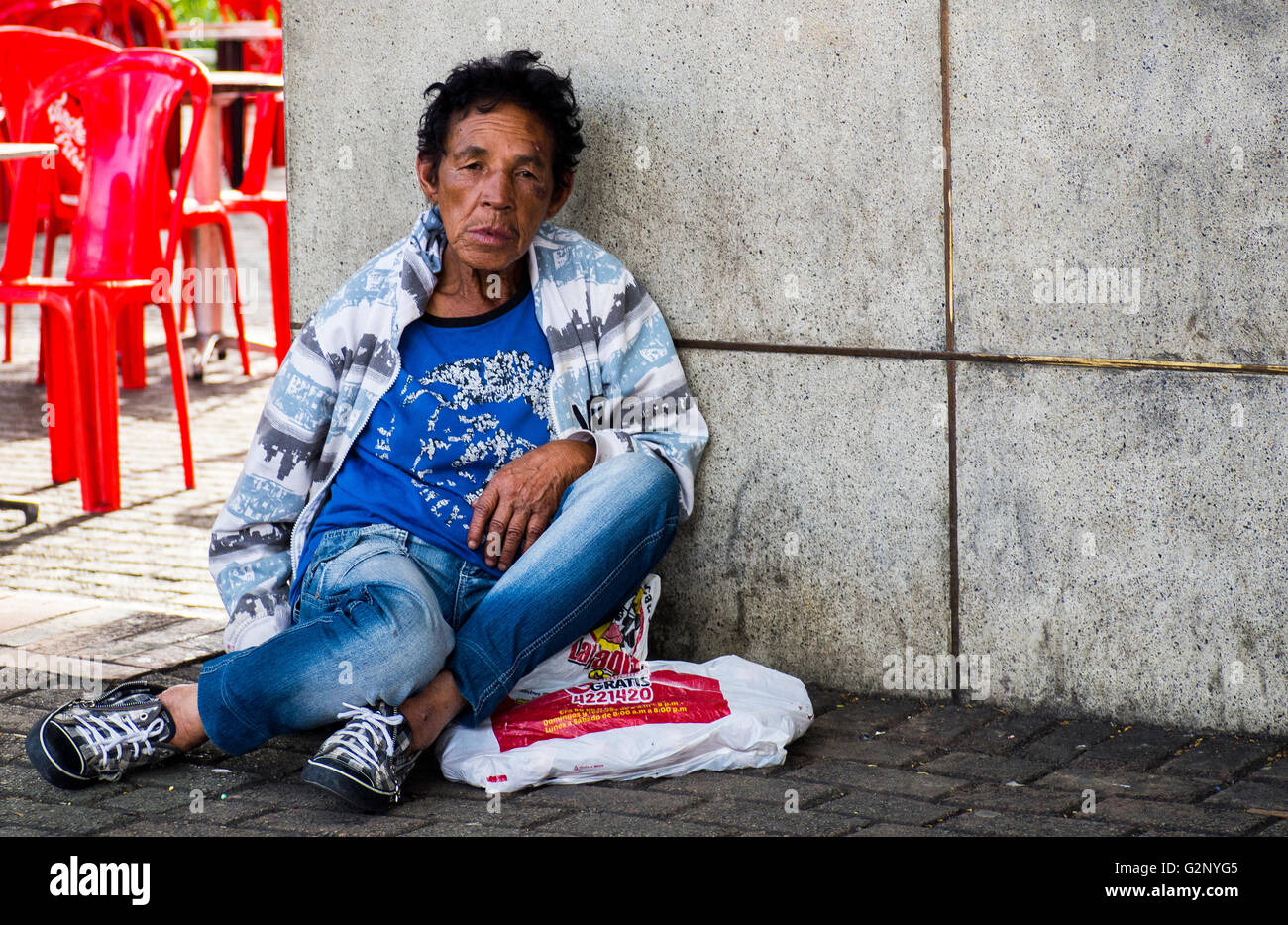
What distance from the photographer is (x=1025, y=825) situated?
298 centimetres

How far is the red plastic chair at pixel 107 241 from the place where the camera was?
223 inches

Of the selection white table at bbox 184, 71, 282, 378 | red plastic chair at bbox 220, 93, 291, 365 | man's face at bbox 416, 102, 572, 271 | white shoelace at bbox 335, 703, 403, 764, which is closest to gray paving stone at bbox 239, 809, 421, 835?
white shoelace at bbox 335, 703, 403, 764

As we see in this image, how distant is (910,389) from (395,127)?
1506 mm

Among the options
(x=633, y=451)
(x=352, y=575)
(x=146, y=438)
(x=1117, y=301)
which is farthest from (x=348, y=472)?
(x=146, y=438)

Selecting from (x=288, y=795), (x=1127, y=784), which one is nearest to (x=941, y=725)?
(x=1127, y=784)

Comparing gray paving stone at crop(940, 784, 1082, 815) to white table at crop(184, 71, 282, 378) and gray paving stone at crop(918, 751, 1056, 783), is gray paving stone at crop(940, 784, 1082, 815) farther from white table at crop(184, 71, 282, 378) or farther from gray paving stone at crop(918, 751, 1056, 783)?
white table at crop(184, 71, 282, 378)

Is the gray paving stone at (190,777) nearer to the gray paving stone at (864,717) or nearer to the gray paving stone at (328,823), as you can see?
the gray paving stone at (328,823)

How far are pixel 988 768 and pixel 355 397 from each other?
1.61 metres

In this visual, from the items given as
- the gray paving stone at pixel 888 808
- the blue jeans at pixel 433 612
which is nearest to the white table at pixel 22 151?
the blue jeans at pixel 433 612

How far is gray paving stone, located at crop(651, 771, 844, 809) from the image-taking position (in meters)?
3.14

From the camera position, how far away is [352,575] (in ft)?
10.9

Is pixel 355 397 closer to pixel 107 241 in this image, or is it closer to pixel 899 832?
pixel 899 832
